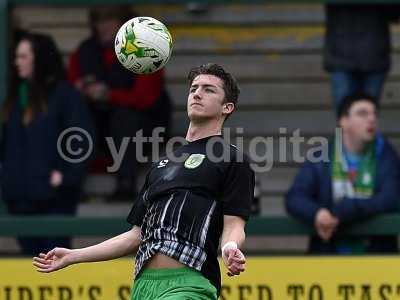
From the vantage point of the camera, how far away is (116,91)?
11.0m

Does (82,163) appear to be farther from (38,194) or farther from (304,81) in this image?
(304,81)

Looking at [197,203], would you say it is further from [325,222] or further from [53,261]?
[325,222]

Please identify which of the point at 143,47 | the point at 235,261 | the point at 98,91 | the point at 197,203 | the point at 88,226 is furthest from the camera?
the point at 98,91

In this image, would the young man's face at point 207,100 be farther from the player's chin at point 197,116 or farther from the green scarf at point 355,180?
the green scarf at point 355,180

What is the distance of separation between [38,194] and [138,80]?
140 centimetres

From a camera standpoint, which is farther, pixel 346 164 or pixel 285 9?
pixel 285 9

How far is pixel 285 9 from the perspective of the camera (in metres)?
12.5

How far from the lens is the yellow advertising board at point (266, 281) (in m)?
9.70

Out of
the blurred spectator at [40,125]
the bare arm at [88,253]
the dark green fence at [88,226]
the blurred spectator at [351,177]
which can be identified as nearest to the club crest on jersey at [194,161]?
the bare arm at [88,253]

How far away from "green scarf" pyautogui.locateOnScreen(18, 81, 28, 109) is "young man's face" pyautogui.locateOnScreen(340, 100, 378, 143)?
8.36 feet

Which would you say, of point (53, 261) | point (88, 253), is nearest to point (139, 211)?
point (88, 253)

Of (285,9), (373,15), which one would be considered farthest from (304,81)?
(373,15)

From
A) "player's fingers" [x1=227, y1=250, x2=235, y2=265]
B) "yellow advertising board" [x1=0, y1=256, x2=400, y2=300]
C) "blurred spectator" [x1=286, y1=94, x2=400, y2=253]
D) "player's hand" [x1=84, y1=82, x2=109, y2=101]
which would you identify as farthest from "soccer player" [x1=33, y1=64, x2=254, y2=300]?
"player's hand" [x1=84, y1=82, x2=109, y2=101]

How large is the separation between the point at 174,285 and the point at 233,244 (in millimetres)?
520
